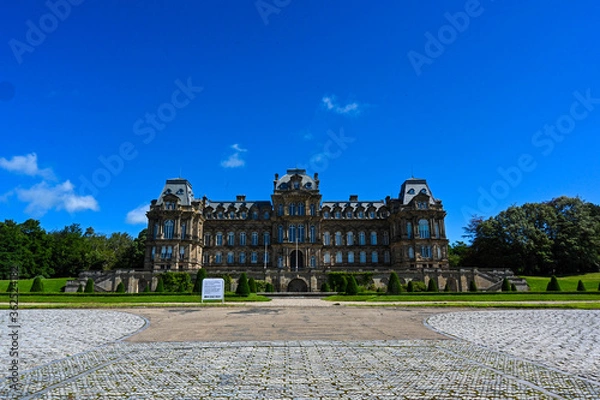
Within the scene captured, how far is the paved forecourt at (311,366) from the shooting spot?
641 cm

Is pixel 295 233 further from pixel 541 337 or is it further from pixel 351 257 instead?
pixel 541 337

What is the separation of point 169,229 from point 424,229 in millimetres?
42124

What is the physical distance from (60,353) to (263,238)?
191 feet

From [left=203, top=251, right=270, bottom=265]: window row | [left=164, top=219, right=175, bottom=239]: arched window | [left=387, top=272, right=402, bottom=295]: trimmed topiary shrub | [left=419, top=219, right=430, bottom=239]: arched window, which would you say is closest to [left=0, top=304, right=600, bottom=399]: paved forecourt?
[left=387, top=272, right=402, bottom=295]: trimmed topiary shrub

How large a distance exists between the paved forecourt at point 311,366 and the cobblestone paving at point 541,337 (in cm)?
4

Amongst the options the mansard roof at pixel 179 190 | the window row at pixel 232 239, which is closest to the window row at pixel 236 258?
the window row at pixel 232 239

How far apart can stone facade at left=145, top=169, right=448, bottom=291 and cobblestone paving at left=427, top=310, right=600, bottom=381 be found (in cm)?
3803

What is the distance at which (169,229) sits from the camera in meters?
61.8

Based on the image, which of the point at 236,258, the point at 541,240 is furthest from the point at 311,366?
the point at 541,240

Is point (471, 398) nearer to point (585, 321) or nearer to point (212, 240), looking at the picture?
point (585, 321)

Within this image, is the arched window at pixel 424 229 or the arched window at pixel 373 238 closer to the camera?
the arched window at pixel 424 229

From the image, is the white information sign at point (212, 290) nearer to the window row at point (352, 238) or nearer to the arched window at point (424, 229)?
A: the window row at point (352, 238)

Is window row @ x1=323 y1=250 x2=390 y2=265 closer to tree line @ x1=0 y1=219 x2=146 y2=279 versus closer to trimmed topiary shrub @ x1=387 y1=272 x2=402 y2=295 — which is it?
trimmed topiary shrub @ x1=387 y1=272 x2=402 y2=295

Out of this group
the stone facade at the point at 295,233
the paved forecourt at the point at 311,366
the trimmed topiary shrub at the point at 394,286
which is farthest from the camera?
the stone facade at the point at 295,233
